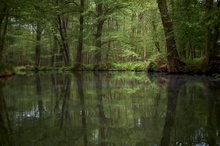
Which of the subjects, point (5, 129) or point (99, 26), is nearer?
point (5, 129)

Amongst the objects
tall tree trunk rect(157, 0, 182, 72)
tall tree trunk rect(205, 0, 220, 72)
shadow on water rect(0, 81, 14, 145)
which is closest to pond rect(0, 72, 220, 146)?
shadow on water rect(0, 81, 14, 145)

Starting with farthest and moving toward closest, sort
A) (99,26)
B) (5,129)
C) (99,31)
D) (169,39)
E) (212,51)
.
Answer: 1. (99,26)
2. (99,31)
3. (169,39)
4. (212,51)
5. (5,129)

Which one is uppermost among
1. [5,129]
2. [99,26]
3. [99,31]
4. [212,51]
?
[99,26]

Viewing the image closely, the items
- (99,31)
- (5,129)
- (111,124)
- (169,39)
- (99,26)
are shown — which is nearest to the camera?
(5,129)

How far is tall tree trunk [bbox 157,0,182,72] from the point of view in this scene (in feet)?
43.2

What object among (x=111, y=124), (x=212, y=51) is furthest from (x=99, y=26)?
(x=111, y=124)

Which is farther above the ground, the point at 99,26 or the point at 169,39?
the point at 99,26

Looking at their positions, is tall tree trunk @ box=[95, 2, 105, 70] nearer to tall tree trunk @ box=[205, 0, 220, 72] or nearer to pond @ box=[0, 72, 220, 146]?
tall tree trunk @ box=[205, 0, 220, 72]

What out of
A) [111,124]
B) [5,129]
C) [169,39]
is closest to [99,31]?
[169,39]

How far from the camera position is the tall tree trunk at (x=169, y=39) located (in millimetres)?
13180

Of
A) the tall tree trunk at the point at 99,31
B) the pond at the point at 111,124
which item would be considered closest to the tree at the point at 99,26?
the tall tree trunk at the point at 99,31

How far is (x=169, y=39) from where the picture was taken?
13.5m

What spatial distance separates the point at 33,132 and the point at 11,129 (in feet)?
1.13

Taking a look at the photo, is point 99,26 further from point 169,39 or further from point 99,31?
point 169,39
